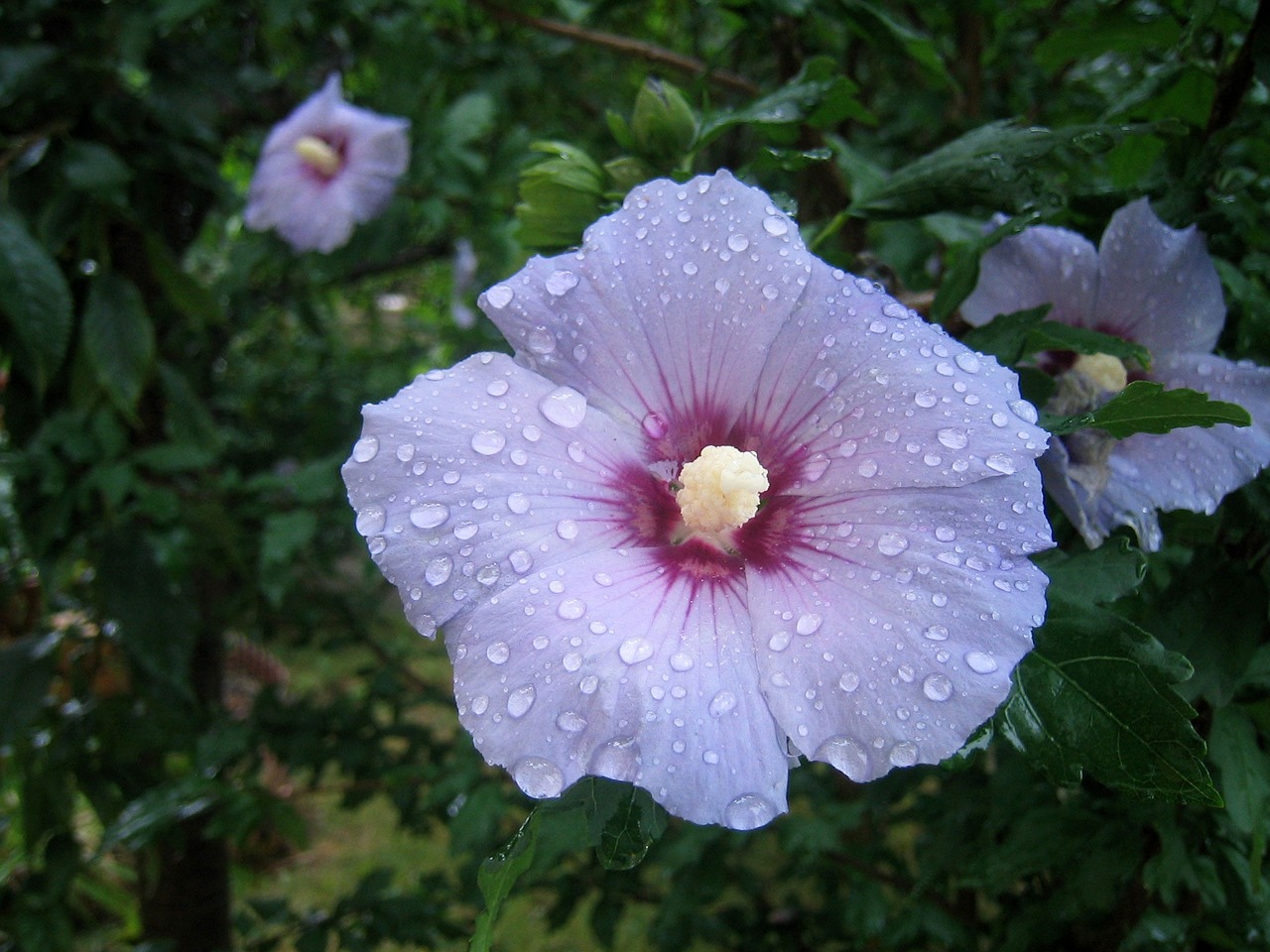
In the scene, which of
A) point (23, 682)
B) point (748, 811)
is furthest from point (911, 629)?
point (23, 682)

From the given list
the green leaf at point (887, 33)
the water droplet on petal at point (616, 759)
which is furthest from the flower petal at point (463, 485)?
the green leaf at point (887, 33)

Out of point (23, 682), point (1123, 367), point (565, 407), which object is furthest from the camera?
point (23, 682)

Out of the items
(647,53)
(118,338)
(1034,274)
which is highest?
(1034,274)

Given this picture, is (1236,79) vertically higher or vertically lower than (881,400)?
higher

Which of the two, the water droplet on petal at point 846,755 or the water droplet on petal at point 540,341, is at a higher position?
the water droplet on petal at point 540,341

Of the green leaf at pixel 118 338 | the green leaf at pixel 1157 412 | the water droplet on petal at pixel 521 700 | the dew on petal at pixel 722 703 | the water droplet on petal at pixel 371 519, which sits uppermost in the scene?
the green leaf at pixel 1157 412

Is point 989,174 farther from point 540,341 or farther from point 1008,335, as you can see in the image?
point 540,341

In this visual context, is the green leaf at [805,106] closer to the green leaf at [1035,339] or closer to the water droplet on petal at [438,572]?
the green leaf at [1035,339]

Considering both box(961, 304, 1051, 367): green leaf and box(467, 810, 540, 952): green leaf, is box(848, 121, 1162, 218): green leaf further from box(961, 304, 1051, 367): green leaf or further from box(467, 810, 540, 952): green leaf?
box(467, 810, 540, 952): green leaf
